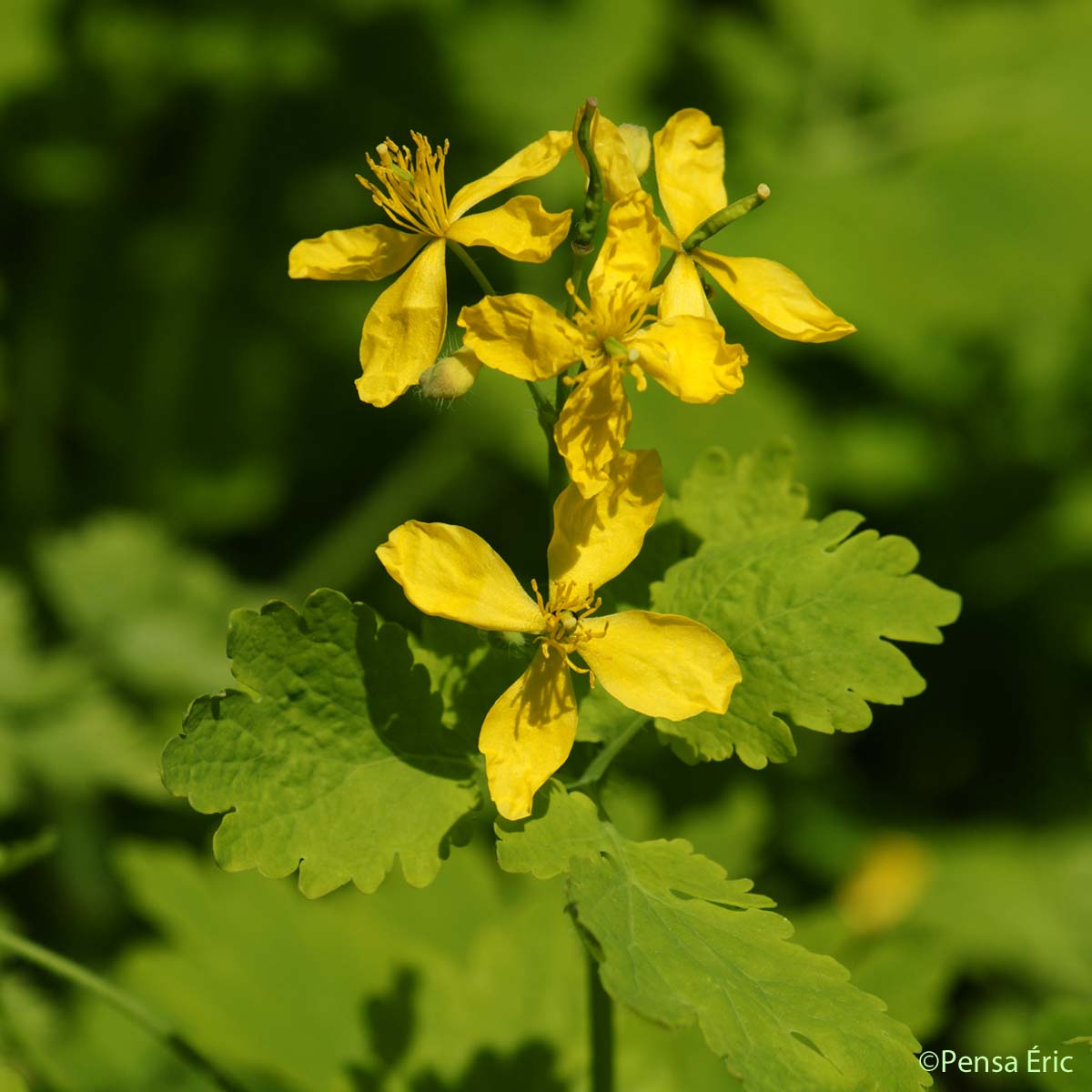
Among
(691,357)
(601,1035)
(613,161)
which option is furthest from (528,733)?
(613,161)

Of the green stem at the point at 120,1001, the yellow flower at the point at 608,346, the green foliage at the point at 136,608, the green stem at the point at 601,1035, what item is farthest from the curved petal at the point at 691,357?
the green foliage at the point at 136,608

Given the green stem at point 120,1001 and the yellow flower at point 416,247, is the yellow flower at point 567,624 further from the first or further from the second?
the green stem at point 120,1001

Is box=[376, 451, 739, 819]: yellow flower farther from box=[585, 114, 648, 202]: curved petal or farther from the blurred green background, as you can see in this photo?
the blurred green background

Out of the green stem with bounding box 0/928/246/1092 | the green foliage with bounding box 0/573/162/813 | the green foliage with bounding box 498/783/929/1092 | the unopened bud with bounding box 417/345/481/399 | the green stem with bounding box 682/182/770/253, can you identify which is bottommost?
the green foliage with bounding box 0/573/162/813

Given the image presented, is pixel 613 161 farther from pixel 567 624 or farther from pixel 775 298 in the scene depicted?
pixel 567 624

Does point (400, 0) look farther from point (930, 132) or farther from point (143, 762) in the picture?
point (143, 762)

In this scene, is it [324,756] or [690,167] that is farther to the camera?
[690,167]

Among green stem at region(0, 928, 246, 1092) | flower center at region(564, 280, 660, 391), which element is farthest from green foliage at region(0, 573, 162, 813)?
flower center at region(564, 280, 660, 391)
